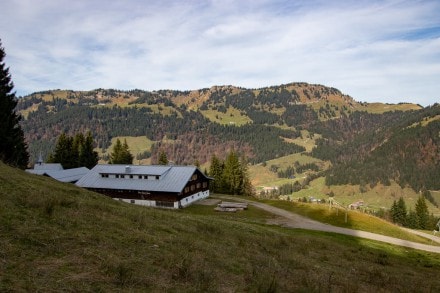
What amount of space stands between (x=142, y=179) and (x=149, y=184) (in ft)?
10.4

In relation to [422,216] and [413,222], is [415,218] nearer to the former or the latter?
[413,222]

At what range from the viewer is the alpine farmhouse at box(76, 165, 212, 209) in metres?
63.6

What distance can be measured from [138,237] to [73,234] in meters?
2.89

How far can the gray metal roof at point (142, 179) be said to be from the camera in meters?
64.4

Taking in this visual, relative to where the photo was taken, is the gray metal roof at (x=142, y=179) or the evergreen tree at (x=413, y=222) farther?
the evergreen tree at (x=413, y=222)

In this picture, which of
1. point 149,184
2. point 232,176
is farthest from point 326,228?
point 232,176

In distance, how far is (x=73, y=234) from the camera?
41.1 ft

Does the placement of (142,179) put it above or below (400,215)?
above

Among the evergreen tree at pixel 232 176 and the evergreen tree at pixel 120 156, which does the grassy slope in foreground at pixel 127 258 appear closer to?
the evergreen tree at pixel 232 176

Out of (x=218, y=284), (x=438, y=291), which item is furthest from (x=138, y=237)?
(x=438, y=291)

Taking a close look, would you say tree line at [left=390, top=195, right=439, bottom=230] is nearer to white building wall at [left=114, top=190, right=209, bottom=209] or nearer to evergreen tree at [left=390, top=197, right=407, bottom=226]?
evergreen tree at [left=390, top=197, right=407, bottom=226]

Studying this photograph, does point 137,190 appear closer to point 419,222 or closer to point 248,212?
point 248,212

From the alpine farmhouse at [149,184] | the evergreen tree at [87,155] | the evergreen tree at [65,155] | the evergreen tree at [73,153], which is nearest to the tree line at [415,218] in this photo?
the alpine farmhouse at [149,184]

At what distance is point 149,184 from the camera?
216 ft
